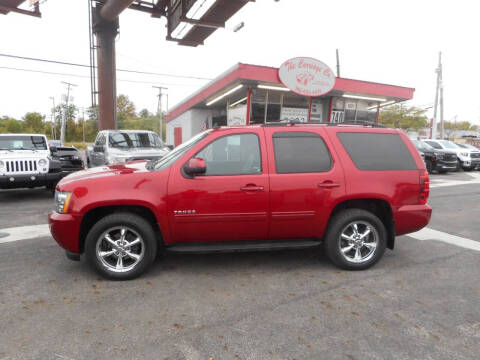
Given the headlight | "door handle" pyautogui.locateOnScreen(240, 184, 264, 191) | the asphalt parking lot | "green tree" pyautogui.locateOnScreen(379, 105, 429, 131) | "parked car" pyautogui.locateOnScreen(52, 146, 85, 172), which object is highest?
"green tree" pyautogui.locateOnScreen(379, 105, 429, 131)

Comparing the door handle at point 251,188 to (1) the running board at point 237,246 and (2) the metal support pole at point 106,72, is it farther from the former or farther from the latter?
(2) the metal support pole at point 106,72

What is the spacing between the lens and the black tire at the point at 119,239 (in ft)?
11.6

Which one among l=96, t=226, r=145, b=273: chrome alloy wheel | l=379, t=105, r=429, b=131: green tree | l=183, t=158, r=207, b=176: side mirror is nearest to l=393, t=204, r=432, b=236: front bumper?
l=183, t=158, r=207, b=176: side mirror

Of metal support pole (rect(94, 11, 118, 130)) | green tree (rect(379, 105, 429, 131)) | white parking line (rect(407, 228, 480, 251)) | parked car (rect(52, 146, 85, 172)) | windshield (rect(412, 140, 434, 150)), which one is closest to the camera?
white parking line (rect(407, 228, 480, 251))

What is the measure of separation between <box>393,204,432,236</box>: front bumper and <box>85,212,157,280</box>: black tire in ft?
9.81

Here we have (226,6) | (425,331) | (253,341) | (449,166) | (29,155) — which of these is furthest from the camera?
(449,166)

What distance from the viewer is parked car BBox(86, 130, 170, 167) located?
31.0 feet

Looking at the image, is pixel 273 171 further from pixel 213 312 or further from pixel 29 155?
pixel 29 155

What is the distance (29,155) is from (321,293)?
26.2ft

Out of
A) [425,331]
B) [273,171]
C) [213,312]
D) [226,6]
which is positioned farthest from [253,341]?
[226,6]

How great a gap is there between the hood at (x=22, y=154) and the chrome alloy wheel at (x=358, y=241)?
25.3ft

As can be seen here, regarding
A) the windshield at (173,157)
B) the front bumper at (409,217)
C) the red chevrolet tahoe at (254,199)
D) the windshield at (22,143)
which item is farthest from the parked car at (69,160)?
the front bumper at (409,217)

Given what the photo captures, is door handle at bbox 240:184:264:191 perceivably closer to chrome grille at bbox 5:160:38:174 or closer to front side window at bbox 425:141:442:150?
chrome grille at bbox 5:160:38:174

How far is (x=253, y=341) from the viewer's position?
2.54 metres
